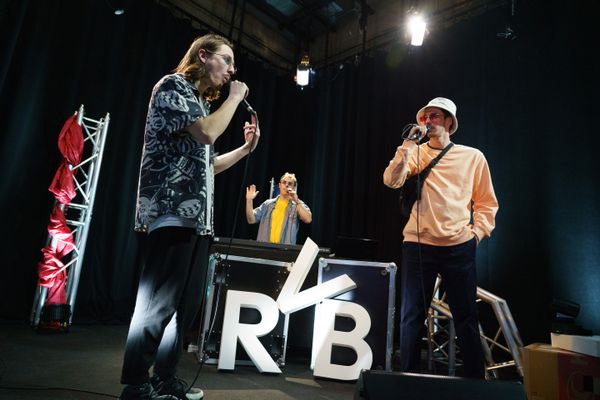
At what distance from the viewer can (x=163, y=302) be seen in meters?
1.29

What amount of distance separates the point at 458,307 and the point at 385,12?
6.00 metres

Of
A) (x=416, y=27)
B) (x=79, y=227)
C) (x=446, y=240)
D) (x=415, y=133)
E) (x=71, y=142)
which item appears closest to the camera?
(x=446, y=240)

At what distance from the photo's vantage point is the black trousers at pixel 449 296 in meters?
1.87

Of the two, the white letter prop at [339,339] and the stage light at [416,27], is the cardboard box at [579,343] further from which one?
the stage light at [416,27]

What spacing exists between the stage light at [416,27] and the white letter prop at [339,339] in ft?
12.0

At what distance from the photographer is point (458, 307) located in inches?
75.5

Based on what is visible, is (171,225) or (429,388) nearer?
(429,388)

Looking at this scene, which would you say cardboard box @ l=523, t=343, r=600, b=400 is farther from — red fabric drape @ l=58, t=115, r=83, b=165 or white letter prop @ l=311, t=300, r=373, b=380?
red fabric drape @ l=58, t=115, r=83, b=165

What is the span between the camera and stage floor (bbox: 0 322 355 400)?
1765 millimetres

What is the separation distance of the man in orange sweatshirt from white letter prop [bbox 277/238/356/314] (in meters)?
0.61

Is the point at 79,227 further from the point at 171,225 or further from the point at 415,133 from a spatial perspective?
the point at 415,133

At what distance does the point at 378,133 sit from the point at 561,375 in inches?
155

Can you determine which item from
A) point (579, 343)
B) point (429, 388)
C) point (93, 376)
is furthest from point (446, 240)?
point (93, 376)

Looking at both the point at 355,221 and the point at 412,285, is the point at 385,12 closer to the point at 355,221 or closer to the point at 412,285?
the point at 355,221
